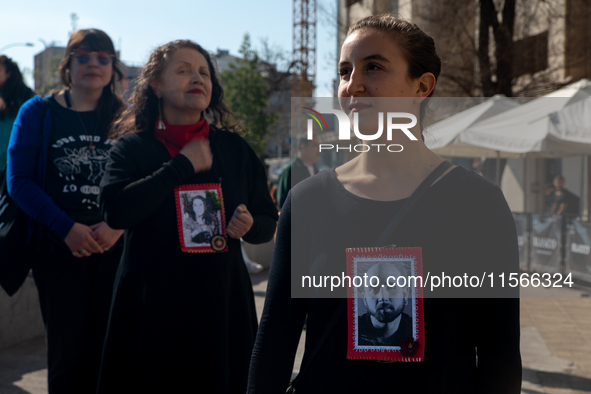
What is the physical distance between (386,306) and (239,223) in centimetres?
109

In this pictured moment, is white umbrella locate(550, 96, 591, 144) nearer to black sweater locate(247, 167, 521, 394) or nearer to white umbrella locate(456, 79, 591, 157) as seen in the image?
white umbrella locate(456, 79, 591, 157)

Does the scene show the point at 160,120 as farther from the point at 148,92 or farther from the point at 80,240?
the point at 80,240

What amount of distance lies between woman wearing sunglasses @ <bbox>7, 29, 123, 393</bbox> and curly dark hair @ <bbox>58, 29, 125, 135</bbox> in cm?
1

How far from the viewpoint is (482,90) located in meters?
15.2

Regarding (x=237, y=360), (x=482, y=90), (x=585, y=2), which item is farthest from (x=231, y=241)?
(x=585, y=2)

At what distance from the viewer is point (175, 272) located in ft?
7.34

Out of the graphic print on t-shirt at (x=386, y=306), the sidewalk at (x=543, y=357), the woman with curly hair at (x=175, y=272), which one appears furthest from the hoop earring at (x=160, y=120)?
the sidewalk at (x=543, y=357)

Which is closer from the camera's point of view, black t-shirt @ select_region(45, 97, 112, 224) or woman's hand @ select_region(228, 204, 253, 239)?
woman's hand @ select_region(228, 204, 253, 239)

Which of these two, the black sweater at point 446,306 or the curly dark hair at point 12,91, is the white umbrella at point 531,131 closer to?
the curly dark hair at point 12,91

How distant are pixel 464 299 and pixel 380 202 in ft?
0.91

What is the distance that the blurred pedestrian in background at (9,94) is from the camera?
3752 millimetres

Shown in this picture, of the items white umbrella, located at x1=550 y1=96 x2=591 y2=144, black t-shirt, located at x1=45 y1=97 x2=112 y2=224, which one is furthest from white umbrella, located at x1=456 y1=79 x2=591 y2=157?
black t-shirt, located at x1=45 y1=97 x2=112 y2=224

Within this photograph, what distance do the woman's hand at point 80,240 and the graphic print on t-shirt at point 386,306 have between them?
5.88 ft

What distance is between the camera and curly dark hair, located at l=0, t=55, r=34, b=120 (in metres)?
3.82
